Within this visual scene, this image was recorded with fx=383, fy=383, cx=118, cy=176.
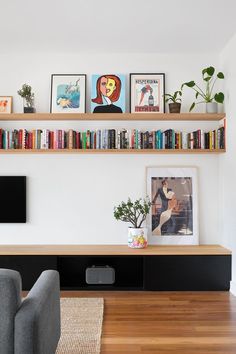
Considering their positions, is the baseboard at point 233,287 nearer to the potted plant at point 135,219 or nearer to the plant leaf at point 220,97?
the potted plant at point 135,219

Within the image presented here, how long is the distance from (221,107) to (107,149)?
1.39 metres

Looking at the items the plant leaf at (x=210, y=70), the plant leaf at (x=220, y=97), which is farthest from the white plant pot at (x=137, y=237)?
the plant leaf at (x=210, y=70)

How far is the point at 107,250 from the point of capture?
4051mm

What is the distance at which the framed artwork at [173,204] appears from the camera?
438 cm

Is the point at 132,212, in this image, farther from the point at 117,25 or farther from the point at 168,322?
the point at 117,25

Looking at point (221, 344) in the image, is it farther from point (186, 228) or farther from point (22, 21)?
point (22, 21)

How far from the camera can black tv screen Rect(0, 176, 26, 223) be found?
4375 millimetres

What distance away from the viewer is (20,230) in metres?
4.43

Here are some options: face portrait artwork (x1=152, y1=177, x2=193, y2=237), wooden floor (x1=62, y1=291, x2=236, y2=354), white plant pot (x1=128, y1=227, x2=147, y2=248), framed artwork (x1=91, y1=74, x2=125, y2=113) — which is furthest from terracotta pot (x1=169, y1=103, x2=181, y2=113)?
wooden floor (x1=62, y1=291, x2=236, y2=354)

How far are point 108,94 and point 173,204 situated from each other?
147cm

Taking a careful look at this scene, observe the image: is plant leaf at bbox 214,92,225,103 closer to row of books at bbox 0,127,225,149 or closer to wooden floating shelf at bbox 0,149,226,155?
row of books at bbox 0,127,225,149

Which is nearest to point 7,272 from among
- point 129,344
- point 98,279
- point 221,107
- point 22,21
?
point 129,344

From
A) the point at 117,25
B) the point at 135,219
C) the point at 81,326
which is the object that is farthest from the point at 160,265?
the point at 117,25

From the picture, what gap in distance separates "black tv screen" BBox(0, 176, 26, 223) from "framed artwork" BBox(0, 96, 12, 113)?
774 millimetres
